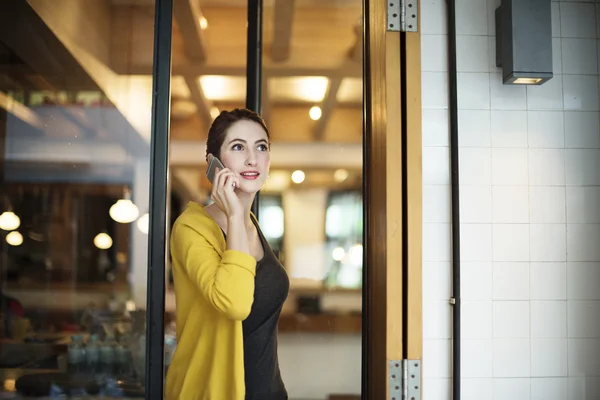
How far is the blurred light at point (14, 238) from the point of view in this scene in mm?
2697

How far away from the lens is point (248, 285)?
1480 millimetres

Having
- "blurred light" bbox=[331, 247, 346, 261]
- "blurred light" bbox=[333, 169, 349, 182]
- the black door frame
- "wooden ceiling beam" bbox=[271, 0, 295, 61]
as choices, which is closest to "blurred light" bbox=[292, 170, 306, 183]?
"blurred light" bbox=[333, 169, 349, 182]

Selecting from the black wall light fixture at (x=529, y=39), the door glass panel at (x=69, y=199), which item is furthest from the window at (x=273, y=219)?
the black wall light fixture at (x=529, y=39)

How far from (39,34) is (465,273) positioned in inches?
87.9

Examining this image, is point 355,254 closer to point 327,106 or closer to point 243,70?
point 327,106

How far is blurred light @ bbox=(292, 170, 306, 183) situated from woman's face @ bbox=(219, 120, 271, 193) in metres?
1.25

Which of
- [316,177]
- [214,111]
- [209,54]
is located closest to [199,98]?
[214,111]

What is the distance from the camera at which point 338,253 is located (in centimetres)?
275

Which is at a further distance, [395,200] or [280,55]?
[280,55]

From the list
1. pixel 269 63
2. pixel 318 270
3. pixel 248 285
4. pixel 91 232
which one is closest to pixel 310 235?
pixel 318 270

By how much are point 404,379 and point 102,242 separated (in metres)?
1.99

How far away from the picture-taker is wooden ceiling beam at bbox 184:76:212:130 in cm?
341

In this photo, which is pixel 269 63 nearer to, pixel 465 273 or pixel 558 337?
pixel 465 273

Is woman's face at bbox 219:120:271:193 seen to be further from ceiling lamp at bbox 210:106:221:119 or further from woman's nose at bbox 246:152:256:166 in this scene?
ceiling lamp at bbox 210:106:221:119
